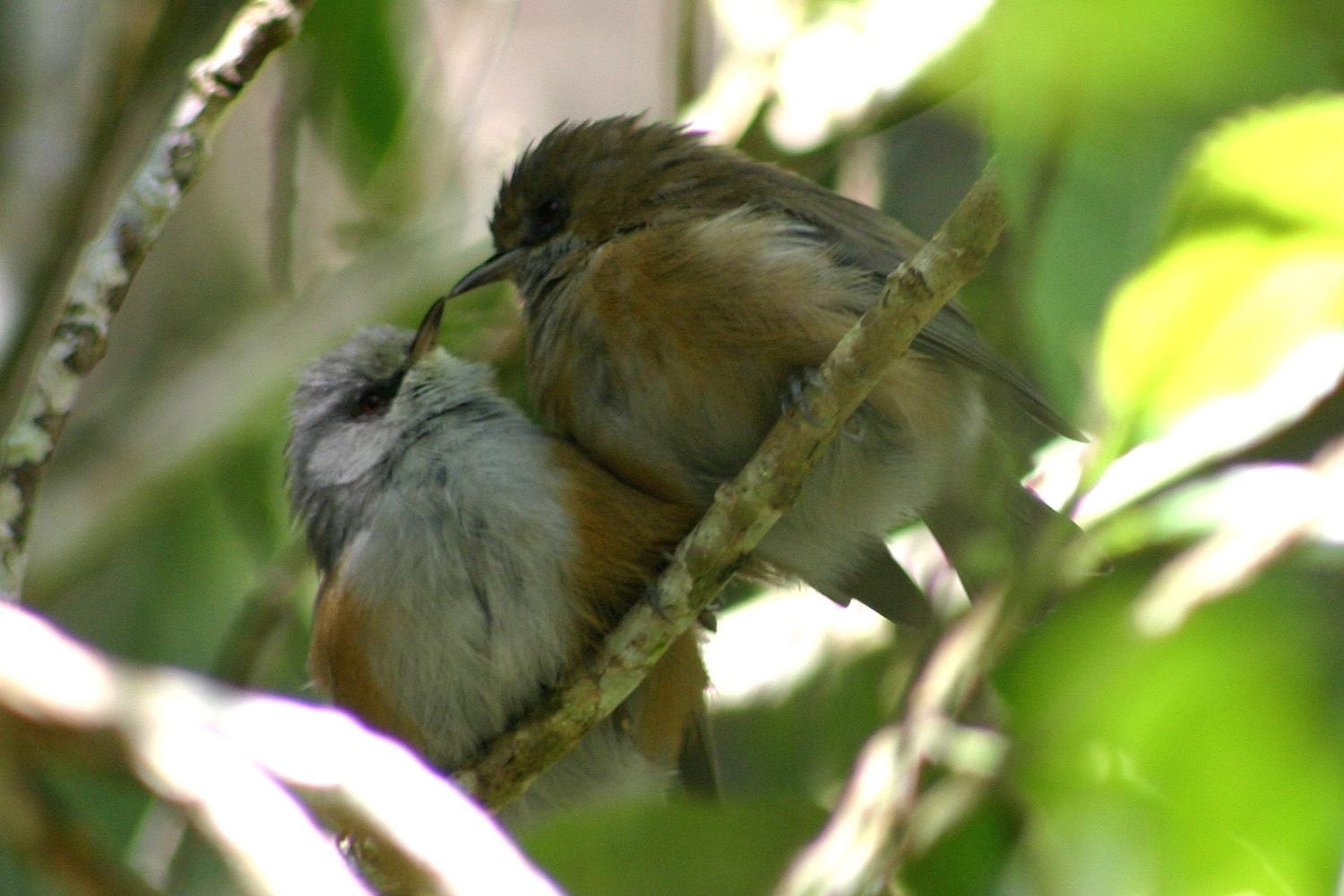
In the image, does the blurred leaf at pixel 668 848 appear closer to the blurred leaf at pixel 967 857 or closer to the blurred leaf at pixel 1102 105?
the blurred leaf at pixel 967 857

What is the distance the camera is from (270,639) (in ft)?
16.7

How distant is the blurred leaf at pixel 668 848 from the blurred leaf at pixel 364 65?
2.18 m

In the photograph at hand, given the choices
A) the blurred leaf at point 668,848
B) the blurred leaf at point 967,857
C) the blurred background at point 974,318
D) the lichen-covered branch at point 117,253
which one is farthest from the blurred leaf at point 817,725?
the lichen-covered branch at point 117,253

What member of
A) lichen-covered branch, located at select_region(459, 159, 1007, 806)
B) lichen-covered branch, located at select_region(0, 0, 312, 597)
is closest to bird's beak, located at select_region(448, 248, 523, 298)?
lichen-covered branch, located at select_region(0, 0, 312, 597)

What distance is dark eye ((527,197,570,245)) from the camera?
4.39 metres

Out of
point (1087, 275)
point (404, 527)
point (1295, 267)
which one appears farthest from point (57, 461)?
point (1295, 267)

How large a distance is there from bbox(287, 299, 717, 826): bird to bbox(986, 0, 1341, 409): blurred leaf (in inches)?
42.6

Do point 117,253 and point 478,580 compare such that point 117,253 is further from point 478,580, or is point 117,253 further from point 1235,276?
point 1235,276

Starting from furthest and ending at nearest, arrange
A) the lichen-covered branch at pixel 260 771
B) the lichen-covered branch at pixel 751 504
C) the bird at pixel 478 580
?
the bird at pixel 478 580, the lichen-covered branch at pixel 751 504, the lichen-covered branch at pixel 260 771

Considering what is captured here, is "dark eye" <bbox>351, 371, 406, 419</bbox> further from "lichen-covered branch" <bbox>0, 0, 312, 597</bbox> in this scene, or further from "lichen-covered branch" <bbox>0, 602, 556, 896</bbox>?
"lichen-covered branch" <bbox>0, 602, 556, 896</bbox>

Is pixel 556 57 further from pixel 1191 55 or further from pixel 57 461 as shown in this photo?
pixel 1191 55

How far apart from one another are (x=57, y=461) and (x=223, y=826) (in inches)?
146

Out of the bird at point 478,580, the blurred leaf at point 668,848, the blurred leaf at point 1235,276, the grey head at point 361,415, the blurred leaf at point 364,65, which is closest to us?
the blurred leaf at point 1235,276

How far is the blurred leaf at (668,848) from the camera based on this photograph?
3.86 m
